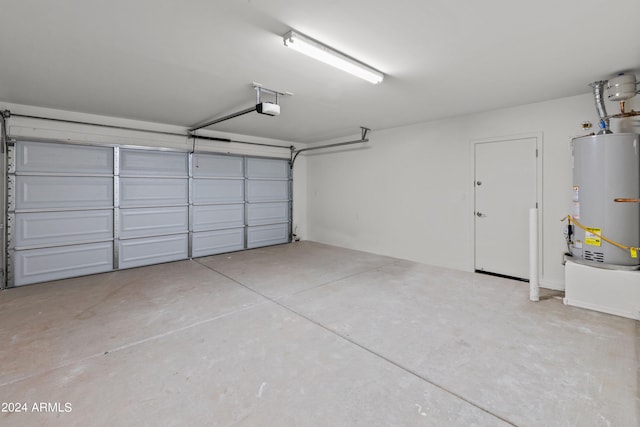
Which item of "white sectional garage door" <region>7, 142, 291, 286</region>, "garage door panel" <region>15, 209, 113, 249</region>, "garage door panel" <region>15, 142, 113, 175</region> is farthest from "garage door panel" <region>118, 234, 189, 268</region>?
"garage door panel" <region>15, 142, 113, 175</region>

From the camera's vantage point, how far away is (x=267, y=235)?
6887 mm

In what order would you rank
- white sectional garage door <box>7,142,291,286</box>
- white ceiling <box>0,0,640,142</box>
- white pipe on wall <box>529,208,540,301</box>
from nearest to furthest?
white ceiling <box>0,0,640,142</box>
white pipe on wall <box>529,208,540,301</box>
white sectional garage door <box>7,142,291,286</box>

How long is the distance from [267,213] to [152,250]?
8.20ft

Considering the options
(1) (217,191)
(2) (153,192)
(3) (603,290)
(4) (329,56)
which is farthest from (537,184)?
(2) (153,192)

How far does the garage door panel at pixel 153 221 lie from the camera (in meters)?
4.92

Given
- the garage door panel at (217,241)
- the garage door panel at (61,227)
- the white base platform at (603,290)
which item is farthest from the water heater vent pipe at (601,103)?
the garage door panel at (61,227)

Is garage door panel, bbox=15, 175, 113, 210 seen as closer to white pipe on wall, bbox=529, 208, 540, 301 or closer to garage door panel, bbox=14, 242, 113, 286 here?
garage door panel, bbox=14, 242, 113, 286

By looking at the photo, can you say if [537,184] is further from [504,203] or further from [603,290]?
[603,290]

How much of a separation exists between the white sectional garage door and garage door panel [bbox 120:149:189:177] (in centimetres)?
2

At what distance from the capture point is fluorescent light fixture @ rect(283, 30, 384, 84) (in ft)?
7.28

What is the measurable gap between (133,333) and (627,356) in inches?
159

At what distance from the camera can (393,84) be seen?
330 centimetres

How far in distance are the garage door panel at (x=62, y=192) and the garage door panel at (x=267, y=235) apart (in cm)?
270

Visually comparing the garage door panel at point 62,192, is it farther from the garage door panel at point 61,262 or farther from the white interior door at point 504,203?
the white interior door at point 504,203
